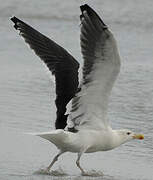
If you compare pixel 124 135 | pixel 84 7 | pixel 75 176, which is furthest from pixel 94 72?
pixel 75 176

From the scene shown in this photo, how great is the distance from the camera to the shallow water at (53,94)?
8.30m

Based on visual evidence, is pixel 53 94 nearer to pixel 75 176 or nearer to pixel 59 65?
pixel 59 65

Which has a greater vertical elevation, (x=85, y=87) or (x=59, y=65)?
(x=59, y=65)

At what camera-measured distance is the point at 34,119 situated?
33.1 ft

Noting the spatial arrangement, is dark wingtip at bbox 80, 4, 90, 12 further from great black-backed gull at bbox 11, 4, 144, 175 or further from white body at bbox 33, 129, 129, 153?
white body at bbox 33, 129, 129, 153

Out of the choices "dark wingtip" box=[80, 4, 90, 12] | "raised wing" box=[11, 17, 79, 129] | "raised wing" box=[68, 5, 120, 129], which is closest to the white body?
"raised wing" box=[68, 5, 120, 129]

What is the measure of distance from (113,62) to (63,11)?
12.5 m

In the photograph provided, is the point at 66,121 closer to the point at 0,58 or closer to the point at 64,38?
the point at 0,58

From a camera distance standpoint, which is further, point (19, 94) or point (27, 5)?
point (27, 5)

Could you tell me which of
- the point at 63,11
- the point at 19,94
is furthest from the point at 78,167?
the point at 63,11

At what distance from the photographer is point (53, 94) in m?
11.8

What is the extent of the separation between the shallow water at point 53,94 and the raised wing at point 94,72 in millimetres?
610

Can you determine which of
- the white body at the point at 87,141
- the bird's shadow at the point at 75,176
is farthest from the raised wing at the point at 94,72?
the bird's shadow at the point at 75,176

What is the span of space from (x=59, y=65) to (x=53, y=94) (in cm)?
327
